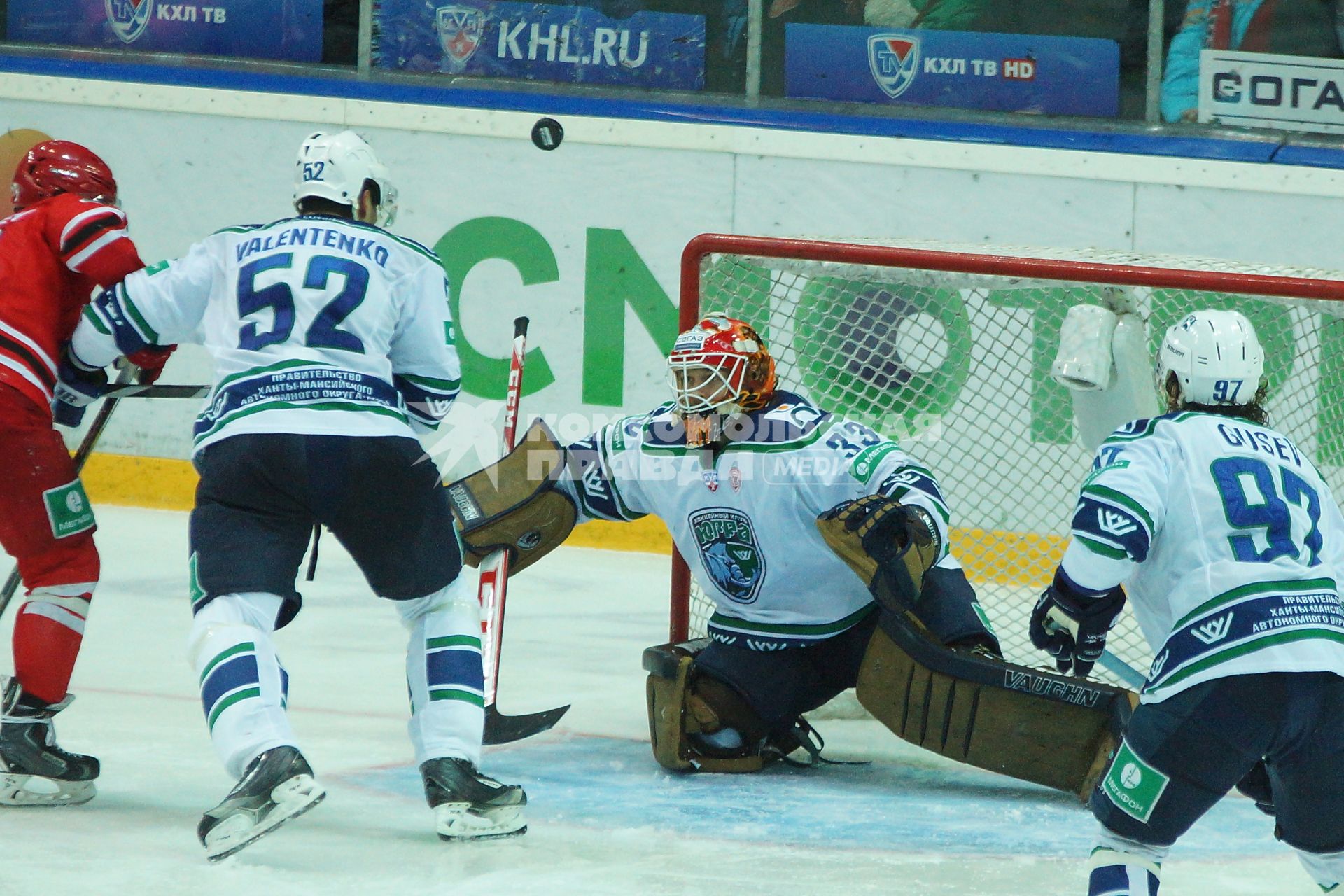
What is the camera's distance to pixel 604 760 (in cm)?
317

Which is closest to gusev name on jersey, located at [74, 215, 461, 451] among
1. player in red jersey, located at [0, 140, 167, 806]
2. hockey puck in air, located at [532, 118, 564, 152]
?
player in red jersey, located at [0, 140, 167, 806]

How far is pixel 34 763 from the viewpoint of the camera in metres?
2.73

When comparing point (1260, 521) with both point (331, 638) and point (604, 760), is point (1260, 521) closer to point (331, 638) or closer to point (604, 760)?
point (604, 760)

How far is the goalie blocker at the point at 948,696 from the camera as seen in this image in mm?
2789

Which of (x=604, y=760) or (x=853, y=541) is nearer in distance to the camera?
(x=853, y=541)

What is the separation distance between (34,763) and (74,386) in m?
0.66

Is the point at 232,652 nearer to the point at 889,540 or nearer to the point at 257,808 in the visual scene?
the point at 257,808

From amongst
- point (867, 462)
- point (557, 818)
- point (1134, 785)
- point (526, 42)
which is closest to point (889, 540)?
point (867, 462)

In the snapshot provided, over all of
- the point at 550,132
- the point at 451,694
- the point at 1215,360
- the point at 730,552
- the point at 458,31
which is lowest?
the point at 451,694

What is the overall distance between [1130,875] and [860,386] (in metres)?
2.06

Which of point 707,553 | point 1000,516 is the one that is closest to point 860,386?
point 1000,516

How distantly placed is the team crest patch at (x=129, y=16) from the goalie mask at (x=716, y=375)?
11.8 ft

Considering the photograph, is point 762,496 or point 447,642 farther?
point 762,496

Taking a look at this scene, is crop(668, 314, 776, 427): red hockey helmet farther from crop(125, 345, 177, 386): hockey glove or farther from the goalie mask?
crop(125, 345, 177, 386): hockey glove
